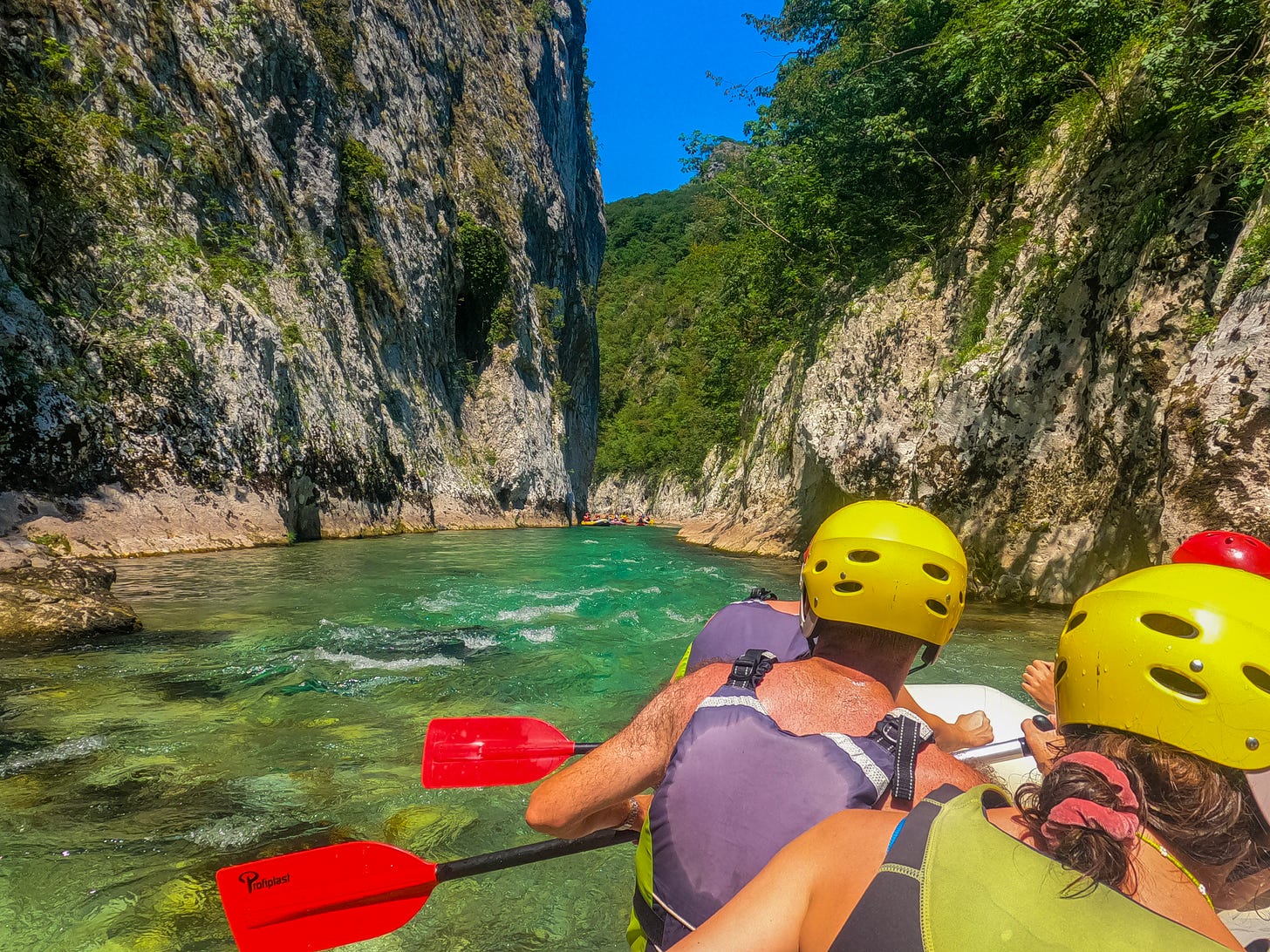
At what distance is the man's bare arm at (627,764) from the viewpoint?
164 centimetres

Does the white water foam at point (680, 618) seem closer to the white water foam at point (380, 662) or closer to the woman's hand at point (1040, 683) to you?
the white water foam at point (380, 662)

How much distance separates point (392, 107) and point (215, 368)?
1312cm

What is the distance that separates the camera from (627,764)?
5.48 feet

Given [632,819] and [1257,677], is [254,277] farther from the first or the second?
[1257,677]

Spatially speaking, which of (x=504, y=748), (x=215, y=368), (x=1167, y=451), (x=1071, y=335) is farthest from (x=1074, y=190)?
(x=215, y=368)

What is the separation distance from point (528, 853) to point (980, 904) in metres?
1.71

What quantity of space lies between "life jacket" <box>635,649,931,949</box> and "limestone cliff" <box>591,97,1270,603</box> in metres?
4.75

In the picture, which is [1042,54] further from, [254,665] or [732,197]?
[254,665]

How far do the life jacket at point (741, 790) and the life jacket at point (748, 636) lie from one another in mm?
1214

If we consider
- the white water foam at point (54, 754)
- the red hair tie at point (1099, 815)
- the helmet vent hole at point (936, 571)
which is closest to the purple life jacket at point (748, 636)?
the helmet vent hole at point (936, 571)

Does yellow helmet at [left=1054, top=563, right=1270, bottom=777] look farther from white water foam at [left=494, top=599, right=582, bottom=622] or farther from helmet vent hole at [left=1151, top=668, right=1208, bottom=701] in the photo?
white water foam at [left=494, top=599, right=582, bottom=622]

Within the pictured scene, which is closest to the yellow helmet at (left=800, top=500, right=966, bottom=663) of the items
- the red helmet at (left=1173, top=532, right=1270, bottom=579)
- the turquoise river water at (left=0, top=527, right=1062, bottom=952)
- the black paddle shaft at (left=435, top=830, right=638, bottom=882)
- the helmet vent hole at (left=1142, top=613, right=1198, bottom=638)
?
the helmet vent hole at (left=1142, top=613, right=1198, bottom=638)

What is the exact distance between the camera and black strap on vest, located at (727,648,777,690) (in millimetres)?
1537

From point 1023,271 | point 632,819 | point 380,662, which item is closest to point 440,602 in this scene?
point 380,662
